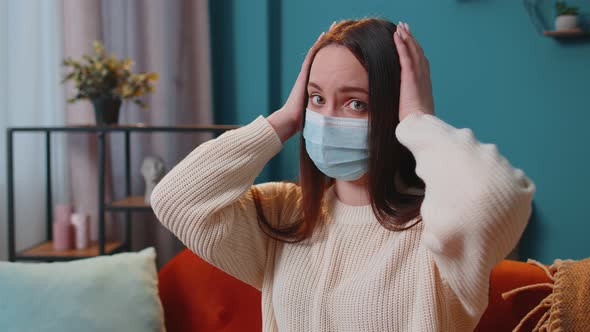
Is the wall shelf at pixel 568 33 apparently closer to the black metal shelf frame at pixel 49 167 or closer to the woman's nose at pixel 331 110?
the black metal shelf frame at pixel 49 167

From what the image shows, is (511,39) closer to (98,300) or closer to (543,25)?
(543,25)

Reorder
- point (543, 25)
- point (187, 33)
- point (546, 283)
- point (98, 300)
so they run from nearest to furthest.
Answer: point (546, 283), point (98, 300), point (543, 25), point (187, 33)

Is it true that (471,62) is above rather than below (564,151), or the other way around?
above

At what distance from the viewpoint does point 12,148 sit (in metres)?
2.48

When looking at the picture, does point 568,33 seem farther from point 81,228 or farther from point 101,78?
point 81,228

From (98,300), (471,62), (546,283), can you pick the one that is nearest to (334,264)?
(546,283)

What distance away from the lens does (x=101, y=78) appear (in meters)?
2.52

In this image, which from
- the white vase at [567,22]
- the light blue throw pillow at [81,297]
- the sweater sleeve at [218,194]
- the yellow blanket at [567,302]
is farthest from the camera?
the white vase at [567,22]

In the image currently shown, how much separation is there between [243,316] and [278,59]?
5.64 ft

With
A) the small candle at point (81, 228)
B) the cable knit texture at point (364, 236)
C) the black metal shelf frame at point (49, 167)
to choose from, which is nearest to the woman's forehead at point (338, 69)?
the cable knit texture at point (364, 236)

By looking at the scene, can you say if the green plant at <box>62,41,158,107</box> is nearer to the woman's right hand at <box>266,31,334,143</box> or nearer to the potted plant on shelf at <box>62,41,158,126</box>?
the potted plant on shelf at <box>62,41,158,126</box>

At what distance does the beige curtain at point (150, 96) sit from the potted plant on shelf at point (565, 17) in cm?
160

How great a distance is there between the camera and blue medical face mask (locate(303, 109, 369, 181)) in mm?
1056

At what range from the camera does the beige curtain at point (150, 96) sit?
271 centimetres
